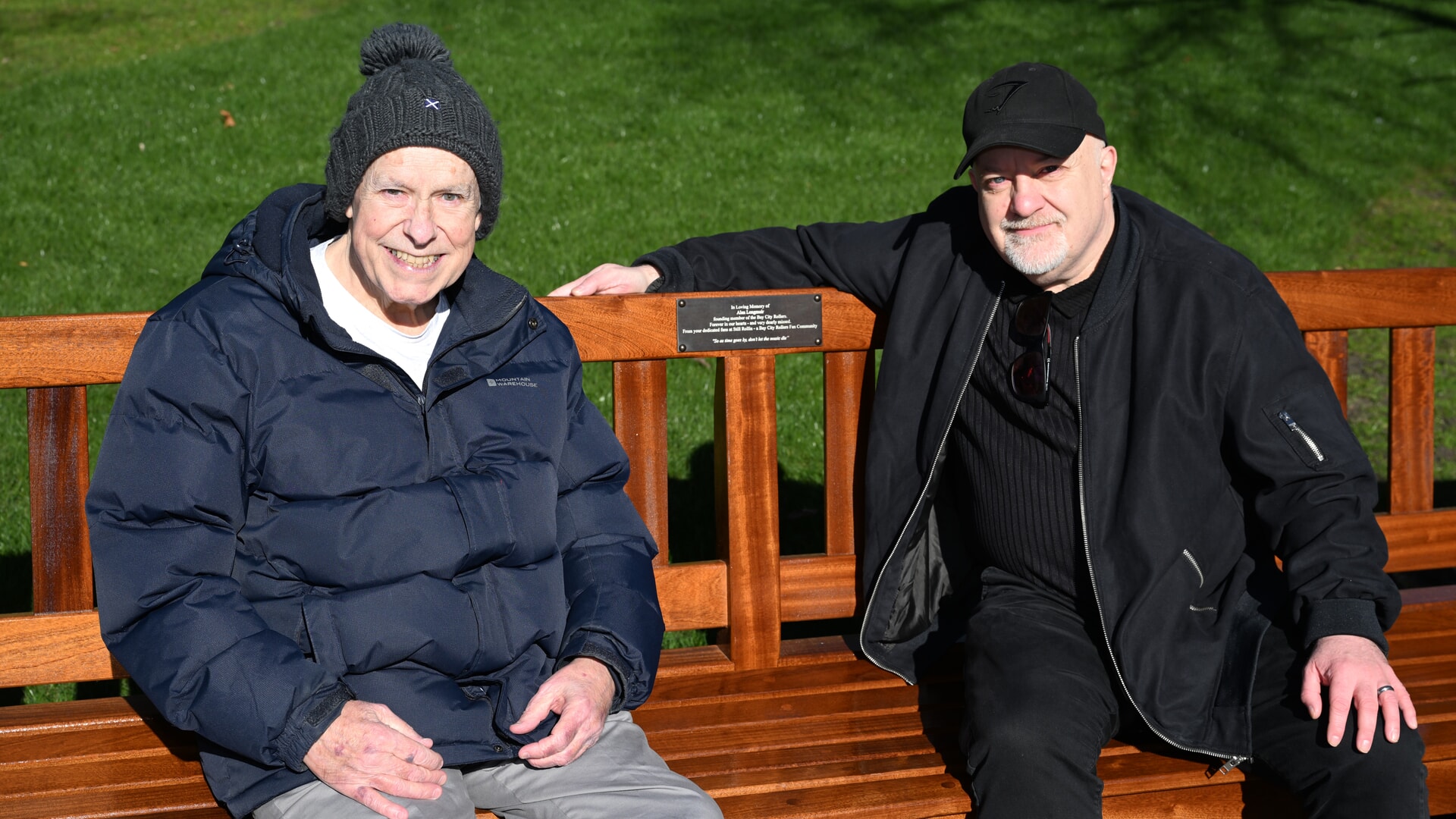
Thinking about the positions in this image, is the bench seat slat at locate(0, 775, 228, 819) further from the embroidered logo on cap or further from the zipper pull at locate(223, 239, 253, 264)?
the embroidered logo on cap

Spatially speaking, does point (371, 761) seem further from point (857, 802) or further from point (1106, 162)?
point (1106, 162)

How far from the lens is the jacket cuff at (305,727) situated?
2.38 m

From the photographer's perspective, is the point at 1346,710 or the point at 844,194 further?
the point at 844,194

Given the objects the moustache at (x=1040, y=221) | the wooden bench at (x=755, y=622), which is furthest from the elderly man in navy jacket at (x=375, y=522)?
the moustache at (x=1040, y=221)

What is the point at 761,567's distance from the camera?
3.55 m

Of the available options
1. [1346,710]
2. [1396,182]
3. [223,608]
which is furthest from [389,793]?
→ [1396,182]

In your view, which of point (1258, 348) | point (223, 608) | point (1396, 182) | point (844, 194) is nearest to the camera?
point (223, 608)

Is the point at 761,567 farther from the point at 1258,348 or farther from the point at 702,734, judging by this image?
the point at 1258,348

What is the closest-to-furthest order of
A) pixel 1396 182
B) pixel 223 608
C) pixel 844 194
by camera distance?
pixel 223 608 → pixel 844 194 → pixel 1396 182

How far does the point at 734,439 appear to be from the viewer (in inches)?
138

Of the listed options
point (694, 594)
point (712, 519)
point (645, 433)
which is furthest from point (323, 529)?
point (712, 519)

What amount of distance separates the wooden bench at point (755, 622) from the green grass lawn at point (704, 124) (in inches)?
57.9

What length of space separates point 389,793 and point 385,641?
0.91ft

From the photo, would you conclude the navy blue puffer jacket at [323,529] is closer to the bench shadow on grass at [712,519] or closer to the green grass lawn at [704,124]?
the bench shadow on grass at [712,519]
